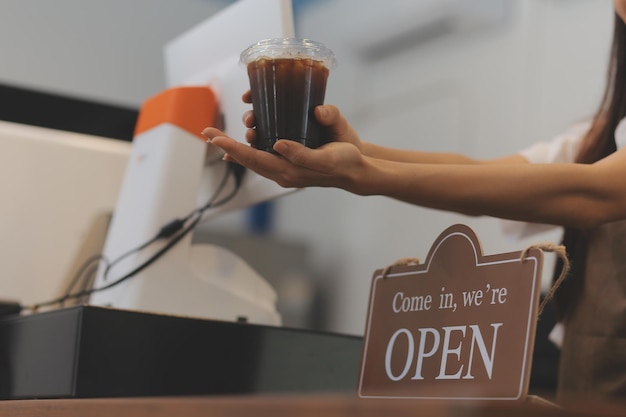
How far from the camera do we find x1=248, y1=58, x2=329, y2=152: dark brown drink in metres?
0.83

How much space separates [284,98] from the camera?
831 mm

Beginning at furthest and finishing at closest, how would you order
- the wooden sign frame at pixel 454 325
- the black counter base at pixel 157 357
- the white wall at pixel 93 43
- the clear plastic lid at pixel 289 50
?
the white wall at pixel 93 43 < the black counter base at pixel 157 357 < the clear plastic lid at pixel 289 50 < the wooden sign frame at pixel 454 325

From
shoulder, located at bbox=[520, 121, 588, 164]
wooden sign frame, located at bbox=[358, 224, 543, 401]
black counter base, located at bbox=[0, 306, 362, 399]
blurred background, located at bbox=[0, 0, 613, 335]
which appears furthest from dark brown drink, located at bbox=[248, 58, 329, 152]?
blurred background, located at bbox=[0, 0, 613, 335]

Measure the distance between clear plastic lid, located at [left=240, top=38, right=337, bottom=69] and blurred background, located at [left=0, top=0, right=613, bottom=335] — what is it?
197cm

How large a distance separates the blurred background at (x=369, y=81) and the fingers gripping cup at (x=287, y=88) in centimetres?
197

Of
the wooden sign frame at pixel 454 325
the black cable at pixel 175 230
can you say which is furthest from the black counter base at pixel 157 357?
the wooden sign frame at pixel 454 325

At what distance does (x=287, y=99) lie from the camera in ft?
2.73

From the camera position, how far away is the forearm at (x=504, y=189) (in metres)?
0.82

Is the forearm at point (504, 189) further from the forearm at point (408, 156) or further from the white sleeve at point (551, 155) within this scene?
the white sleeve at point (551, 155)

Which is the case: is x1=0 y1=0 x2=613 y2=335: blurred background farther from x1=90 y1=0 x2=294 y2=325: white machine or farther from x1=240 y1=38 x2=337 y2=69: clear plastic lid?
x1=240 y1=38 x2=337 y2=69: clear plastic lid

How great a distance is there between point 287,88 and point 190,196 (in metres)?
0.47

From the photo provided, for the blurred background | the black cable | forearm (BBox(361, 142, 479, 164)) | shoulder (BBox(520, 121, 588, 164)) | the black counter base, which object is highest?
the blurred background

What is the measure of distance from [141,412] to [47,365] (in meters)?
0.43

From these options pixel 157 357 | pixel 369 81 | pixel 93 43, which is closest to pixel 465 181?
pixel 157 357
